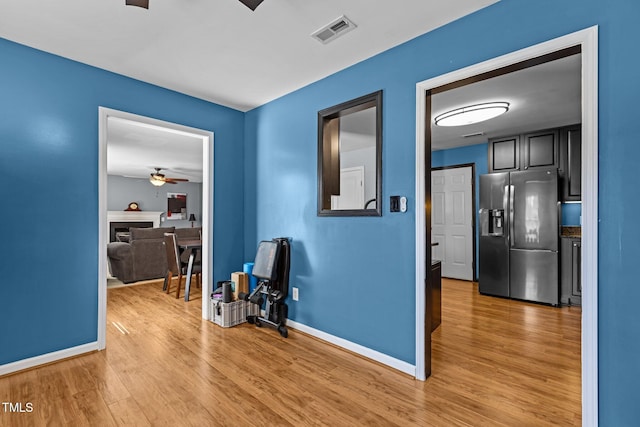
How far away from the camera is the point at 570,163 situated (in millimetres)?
4215

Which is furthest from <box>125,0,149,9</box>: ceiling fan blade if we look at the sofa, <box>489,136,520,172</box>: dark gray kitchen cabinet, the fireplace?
the fireplace

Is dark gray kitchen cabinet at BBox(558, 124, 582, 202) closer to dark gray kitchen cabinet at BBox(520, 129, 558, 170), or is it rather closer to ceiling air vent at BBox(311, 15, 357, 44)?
dark gray kitchen cabinet at BBox(520, 129, 558, 170)

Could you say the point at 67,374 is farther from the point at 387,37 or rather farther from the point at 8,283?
the point at 387,37

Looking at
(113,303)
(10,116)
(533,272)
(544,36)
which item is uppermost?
(544,36)

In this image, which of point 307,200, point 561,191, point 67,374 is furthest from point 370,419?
point 561,191

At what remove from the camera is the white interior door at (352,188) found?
591 centimetres

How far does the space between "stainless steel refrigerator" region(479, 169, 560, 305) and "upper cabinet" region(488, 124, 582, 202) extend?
0.28 m

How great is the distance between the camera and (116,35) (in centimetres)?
225

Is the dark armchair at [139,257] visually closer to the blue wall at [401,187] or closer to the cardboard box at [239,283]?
the blue wall at [401,187]

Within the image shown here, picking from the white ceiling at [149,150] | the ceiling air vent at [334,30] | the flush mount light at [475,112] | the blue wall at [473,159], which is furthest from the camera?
the blue wall at [473,159]

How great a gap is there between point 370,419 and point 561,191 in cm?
422
